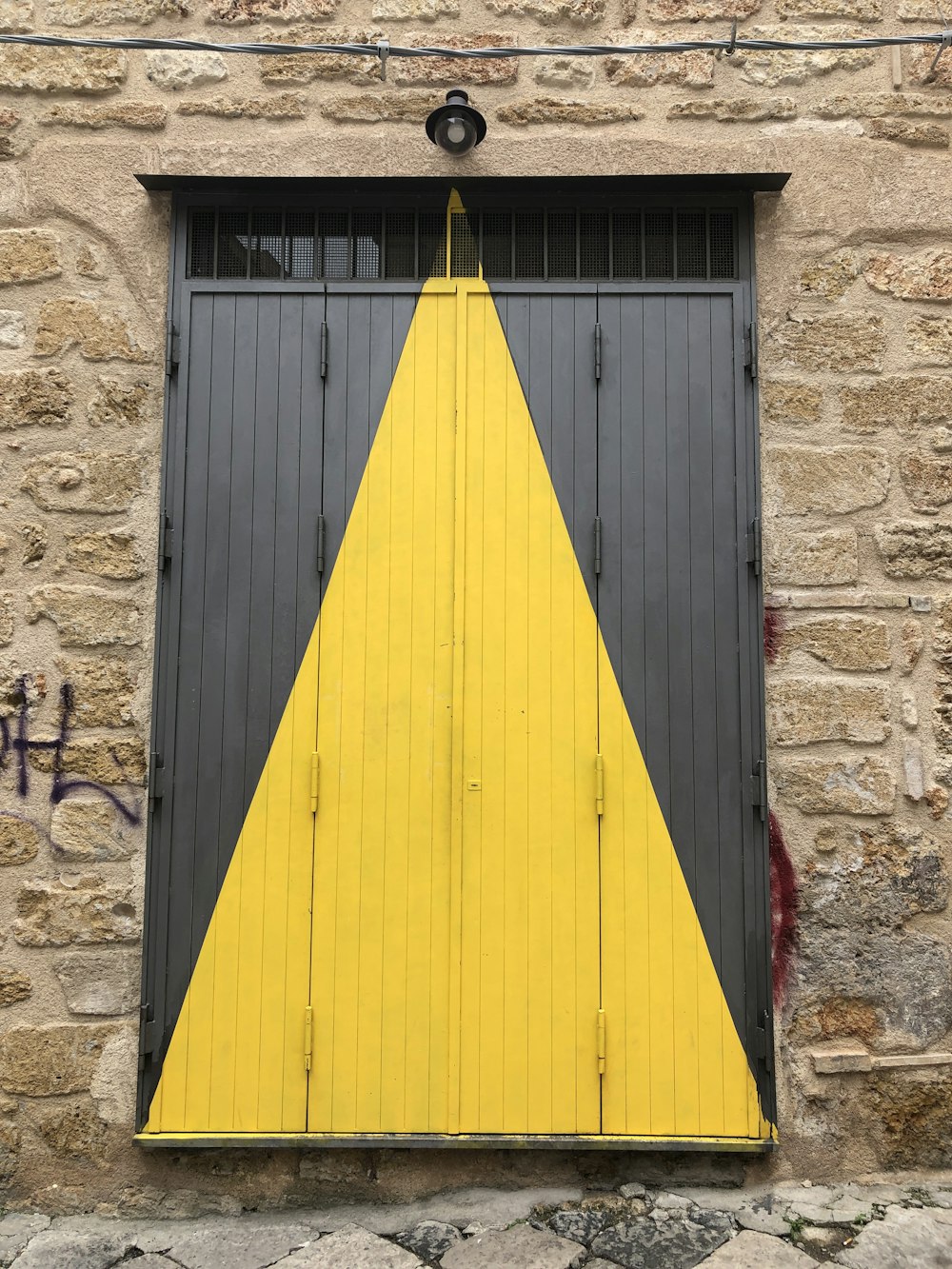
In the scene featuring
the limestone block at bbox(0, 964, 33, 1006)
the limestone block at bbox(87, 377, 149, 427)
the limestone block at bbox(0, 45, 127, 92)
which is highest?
the limestone block at bbox(0, 45, 127, 92)

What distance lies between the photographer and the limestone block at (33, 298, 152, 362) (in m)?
3.24

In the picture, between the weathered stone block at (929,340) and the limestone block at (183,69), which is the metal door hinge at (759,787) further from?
the limestone block at (183,69)

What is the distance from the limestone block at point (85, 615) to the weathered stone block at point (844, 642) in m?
2.41

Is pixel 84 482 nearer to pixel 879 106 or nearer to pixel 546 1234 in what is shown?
pixel 546 1234

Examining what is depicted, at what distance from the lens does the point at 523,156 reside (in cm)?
327

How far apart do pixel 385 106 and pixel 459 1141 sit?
3.78 m

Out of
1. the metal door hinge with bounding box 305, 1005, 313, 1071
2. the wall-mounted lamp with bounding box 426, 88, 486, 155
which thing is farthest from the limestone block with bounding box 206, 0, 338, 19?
the metal door hinge with bounding box 305, 1005, 313, 1071

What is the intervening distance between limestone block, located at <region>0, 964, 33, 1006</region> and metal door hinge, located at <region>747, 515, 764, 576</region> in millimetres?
2983

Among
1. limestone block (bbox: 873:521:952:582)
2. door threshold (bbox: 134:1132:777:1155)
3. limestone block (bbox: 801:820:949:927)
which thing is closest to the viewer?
door threshold (bbox: 134:1132:777:1155)

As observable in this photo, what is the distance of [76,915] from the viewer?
3.05m

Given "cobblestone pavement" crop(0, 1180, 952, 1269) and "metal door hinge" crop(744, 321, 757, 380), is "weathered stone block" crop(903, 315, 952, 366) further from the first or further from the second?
"cobblestone pavement" crop(0, 1180, 952, 1269)

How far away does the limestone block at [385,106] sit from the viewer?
3.29 m

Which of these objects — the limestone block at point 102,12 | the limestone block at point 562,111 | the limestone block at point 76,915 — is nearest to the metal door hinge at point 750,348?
the limestone block at point 562,111

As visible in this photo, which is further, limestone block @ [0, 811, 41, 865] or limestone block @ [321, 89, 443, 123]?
limestone block @ [321, 89, 443, 123]
